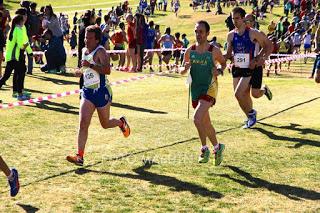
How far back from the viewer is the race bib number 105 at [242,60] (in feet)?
34.1

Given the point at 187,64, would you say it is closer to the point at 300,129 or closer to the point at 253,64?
the point at 253,64

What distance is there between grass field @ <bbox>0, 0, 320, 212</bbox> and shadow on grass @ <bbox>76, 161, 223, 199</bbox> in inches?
0.5

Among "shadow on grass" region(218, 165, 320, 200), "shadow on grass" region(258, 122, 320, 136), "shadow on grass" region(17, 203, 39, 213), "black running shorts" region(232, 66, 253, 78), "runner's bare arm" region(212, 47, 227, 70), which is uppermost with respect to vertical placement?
"runner's bare arm" region(212, 47, 227, 70)

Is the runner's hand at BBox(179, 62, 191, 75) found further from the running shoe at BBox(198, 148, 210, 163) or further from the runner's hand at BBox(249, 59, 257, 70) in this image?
the runner's hand at BBox(249, 59, 257, 70)

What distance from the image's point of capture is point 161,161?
8.37 m

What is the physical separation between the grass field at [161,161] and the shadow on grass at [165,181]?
0.04 ft

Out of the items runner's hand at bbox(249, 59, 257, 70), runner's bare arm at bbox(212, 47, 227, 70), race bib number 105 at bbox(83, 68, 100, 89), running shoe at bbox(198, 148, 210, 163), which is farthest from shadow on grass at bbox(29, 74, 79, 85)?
running shoe at bbox(198, 148, 210, 163)

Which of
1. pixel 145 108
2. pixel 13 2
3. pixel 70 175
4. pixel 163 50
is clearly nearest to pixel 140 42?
pixel 163 50

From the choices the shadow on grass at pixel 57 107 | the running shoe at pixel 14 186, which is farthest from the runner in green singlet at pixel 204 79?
the shadow on grass at pixel 57 107

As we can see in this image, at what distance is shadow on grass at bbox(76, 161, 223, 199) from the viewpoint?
6.86m

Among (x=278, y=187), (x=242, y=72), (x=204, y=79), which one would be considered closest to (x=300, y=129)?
(x=242, y=72)

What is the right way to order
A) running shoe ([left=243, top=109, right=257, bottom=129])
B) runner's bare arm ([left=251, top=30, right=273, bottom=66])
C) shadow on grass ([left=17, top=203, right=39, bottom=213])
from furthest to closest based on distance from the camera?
running shoe ([left=243, top=109, right=257, bottom=129]) → runner's bare arm ([left=251, top=30, right=273, bottom=66]) → shadow on grass ([left=17, top=203, right=39, bottom=213])

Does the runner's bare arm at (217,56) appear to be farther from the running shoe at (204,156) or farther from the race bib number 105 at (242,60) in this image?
the race bib number 105 at (242,60)

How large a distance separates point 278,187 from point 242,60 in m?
3.83
